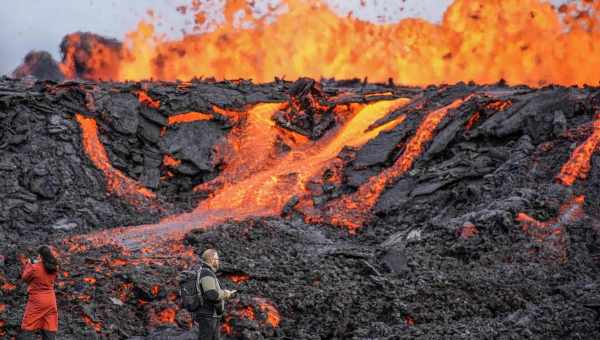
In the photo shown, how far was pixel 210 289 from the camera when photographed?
306 inches

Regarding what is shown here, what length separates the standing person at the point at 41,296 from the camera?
28.0ft

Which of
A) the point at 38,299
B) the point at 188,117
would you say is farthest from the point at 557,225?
the point at 188,117

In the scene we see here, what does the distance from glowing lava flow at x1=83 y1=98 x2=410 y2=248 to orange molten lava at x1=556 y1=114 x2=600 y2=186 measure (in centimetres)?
735

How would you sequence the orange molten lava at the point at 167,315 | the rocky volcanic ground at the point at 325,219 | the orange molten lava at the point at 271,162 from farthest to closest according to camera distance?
the orange molten lava at the point at 271,162 → the orange molten lava at the point at 167,315 → the rocky volcanic ground at the point at 325,219

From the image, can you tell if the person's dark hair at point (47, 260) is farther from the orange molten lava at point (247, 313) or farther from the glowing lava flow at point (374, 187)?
the glowing lava flow at point (374, 187)

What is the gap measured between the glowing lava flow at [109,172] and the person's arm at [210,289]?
1306cm

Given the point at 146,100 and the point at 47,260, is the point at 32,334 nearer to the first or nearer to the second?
the point at 47,260

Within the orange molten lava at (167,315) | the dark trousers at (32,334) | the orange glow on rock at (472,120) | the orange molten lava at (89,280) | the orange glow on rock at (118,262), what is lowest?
the orange molten lava at (167,315)

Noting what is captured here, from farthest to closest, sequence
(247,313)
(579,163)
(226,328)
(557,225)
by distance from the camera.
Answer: (579,163) < (557,225) < (247,313) < (226,328)

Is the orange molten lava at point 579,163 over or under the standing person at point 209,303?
over

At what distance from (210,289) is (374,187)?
1164cm

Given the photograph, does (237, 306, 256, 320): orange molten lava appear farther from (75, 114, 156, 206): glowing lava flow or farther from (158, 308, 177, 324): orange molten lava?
(75, 114, 156, 206): glowing lava flow

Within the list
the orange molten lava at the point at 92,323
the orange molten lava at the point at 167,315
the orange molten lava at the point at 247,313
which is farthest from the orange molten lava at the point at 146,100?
the orange molten lava at the point at 247,313

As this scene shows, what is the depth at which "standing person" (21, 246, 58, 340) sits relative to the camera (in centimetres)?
854
